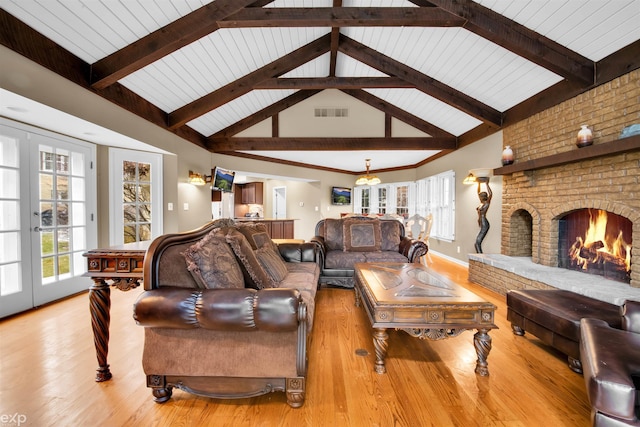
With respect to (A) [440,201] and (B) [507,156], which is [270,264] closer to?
(B) [507,156]

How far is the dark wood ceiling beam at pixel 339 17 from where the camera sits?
110 inches

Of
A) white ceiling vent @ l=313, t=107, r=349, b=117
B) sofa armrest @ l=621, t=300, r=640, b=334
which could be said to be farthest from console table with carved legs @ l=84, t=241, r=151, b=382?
white ceiling vent @ l=313, t=107, r=349, b=117

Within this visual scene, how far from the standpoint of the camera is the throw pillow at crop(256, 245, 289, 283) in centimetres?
237

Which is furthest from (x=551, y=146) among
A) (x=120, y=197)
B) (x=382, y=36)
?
(x=120, y=197)

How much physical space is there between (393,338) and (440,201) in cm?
504

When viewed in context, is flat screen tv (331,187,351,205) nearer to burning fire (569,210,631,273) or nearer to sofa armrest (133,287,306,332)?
burning fire (569,210,631,273)

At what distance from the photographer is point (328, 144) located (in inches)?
224

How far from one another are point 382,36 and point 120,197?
439 cm

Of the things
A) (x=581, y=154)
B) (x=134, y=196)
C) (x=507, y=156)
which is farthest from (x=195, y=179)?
(x=581, y=154)

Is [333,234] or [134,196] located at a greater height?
[134,196]

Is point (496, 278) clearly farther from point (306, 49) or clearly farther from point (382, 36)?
point (306, 49)

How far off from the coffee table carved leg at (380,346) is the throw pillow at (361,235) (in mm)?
2299

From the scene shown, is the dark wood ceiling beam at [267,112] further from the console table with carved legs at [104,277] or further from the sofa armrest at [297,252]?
the console table with carved legs at [104,277]

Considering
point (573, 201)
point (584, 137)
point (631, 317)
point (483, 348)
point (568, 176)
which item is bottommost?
point (483, 348)
